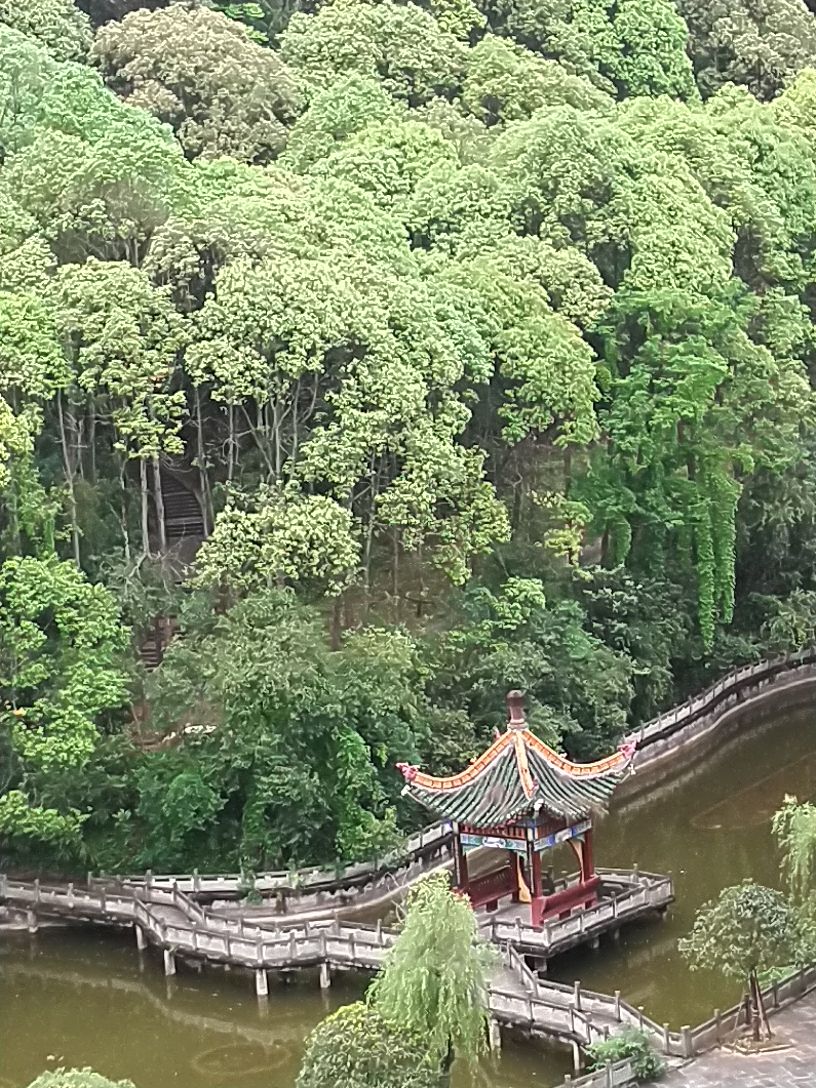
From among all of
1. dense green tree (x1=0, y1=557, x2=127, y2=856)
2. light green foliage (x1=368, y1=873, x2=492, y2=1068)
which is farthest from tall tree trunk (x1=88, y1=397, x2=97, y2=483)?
light green foliage (x1=368, y1=873, x2=492, y2=1068)

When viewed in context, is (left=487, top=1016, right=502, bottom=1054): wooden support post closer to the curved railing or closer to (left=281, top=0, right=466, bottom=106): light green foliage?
the curved railing

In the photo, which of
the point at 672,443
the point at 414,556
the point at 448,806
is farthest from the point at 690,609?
the point at 448,806

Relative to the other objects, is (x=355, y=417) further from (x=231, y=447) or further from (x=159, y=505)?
(x=159, y=505)

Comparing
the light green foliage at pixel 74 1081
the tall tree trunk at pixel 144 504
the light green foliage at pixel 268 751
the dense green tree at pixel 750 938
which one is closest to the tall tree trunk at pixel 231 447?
the tall tree trunk at pixel 144 504

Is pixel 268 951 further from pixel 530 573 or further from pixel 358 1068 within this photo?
pixel 530 573

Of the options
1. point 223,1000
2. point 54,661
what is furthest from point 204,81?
point 223,1000

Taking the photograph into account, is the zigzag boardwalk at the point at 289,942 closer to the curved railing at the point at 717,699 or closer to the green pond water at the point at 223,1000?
the green pond water at the point at 223,1000
